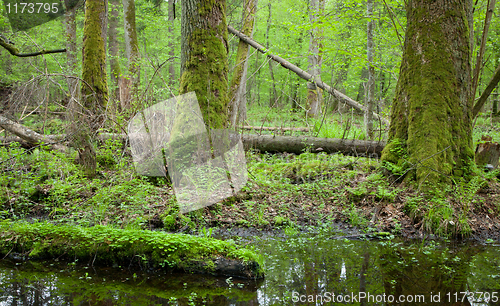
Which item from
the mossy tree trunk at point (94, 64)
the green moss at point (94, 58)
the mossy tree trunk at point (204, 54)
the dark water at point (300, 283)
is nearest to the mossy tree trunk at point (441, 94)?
the dark water at point (300, 283)

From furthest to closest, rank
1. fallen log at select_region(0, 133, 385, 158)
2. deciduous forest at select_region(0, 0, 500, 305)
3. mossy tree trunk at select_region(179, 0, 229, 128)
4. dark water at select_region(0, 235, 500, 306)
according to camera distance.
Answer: fallen log at select_region(0, 133, 385, 158), mossy tree trunk at select_region(179, 0, 229, 128), deciduous forest at select_region(0, 0, 500, 305), dark water at select_region(0, 235, 500, 306)

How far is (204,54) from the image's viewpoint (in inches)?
227

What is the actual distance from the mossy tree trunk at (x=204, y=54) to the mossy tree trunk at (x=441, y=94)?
139 inches

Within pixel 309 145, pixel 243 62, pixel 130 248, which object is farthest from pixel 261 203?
pixel 243 62

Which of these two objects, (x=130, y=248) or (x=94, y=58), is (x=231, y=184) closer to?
(x=130, y=248)

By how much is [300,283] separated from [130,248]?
2022 mm

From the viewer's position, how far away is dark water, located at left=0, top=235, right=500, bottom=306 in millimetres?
2990

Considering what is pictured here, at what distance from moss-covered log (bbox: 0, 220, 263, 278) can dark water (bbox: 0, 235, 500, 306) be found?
14cm

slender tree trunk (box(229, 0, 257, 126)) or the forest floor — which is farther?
slender tree trunk (box(229, 0, 257, 126))

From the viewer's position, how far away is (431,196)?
16.8 feet

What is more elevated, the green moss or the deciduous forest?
the green moss

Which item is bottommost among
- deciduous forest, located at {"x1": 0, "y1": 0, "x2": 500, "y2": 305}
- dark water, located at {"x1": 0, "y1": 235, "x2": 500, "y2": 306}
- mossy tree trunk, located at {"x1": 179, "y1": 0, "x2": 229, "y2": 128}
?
dark water, located at {"x1": 0, "y1": 235, "x2": 500, "y2": 306}

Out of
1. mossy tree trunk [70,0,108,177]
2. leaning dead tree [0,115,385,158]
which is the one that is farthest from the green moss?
leaning dead tree [0,115,385,158]

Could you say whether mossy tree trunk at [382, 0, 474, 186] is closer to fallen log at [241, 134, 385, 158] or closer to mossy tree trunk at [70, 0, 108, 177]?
fallen log at [241, 134, 385, 158]
